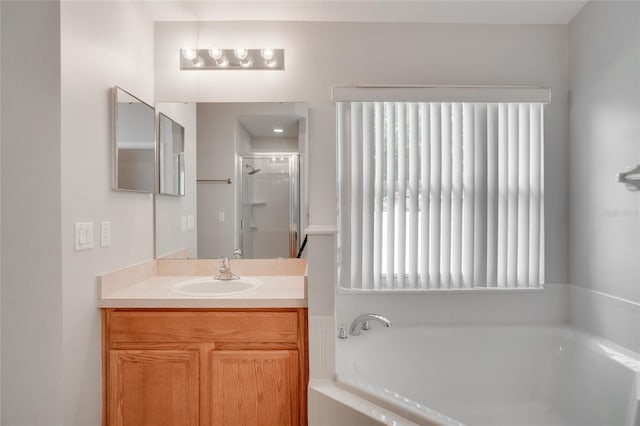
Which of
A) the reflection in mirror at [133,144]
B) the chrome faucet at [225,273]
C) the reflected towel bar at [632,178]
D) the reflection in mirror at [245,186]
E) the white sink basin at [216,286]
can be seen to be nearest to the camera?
the reflected towel bar at [632,178]

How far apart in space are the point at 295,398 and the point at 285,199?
1.10m

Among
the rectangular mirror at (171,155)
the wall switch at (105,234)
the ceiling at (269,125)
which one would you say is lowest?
the wall switch at (105,234)

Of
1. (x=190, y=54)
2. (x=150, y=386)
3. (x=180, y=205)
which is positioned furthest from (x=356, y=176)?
(x=150, y=386)

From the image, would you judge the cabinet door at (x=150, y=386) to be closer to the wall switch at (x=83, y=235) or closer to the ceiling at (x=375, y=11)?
the wall switch at (x=83, y=235)

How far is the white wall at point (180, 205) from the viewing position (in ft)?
7.26

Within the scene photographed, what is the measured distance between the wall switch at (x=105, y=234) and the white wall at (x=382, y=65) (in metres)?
0.99

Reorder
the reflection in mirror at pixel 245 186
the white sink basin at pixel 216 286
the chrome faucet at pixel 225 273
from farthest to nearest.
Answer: the reflection in mirror at pixel 245 186 < the chrome faucet at pixel 225 273 < the white sink basin at pixel 216 286

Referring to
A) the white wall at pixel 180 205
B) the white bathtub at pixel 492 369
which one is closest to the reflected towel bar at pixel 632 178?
the white bathtub at pixel 492 369

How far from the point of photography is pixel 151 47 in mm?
2189

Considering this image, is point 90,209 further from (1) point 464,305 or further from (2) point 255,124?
(1) point 464,305

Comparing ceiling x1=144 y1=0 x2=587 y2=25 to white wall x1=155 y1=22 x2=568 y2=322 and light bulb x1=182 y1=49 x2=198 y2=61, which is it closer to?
white wall x1=155 y1=22 x2=568 y2=322

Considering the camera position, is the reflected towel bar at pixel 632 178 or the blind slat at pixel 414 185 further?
the blind slat at pixel 414 185

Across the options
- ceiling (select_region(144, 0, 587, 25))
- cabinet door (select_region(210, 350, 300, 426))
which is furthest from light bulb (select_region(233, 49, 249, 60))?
cabinet door (select_region(210, 350, 300, 426))

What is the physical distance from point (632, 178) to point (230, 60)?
217 centimetres
